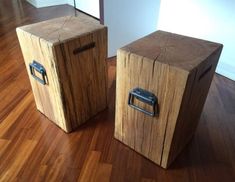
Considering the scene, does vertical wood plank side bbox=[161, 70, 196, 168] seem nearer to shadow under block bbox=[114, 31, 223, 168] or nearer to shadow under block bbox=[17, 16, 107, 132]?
shadow under block bbox=[114, 31, 223, 168]

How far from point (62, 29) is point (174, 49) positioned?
0.59m

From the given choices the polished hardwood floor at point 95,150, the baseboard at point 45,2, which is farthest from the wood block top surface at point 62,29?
the baseboard at point 45,2

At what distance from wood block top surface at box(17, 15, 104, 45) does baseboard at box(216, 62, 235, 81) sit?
1204 millimetres

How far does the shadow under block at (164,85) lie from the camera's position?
799 millimetres

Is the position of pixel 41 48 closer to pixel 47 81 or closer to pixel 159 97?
pixel 47 81

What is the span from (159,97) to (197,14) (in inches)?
49.5

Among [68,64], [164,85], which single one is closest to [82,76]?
[68,64]

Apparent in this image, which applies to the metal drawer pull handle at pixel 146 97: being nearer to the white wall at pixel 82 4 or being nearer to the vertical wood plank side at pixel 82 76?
the vertical wood plank side at pixel 82 76

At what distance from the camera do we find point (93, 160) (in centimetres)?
110

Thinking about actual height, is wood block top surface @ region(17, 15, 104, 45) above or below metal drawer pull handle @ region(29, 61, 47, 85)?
above

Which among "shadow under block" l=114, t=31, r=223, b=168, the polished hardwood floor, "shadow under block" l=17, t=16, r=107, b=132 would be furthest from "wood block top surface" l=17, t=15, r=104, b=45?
the polished hardwood floor

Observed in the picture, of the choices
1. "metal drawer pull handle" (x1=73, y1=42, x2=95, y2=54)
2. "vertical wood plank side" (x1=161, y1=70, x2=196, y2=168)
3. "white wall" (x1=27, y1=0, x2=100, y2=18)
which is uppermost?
"metal drawer pull handle" (x1=73, y1=42, x2=95, y2=54)

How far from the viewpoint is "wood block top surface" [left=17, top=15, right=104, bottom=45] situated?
3.29 feet

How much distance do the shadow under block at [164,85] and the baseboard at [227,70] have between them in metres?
0.91
